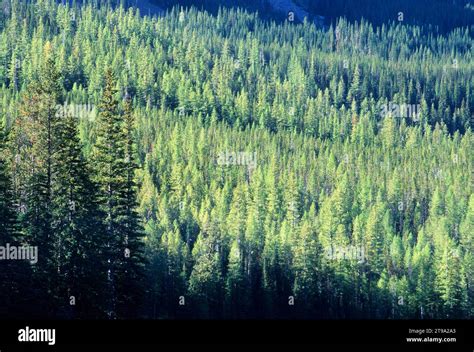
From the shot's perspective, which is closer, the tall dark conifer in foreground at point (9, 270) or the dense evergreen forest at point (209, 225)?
the tall dark conifer in foreground at point (9, 270)

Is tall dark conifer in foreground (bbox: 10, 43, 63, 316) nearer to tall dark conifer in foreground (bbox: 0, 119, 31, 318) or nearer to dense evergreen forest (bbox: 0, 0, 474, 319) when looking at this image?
dense evergreen forest (bbox: 0, 0, 474, 319)

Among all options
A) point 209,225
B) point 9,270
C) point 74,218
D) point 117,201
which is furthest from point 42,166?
point 209,225

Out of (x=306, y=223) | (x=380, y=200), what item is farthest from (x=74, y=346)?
(x=380, y=200)

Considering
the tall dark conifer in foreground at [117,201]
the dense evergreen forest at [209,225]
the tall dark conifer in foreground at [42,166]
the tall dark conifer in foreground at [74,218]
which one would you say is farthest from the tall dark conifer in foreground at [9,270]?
the tall dark conifer in foreground at [117,201]

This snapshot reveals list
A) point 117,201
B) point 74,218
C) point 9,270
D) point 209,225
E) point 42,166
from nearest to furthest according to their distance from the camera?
1. point 9,270
2. point 42,166
3. point 74,218
4. point 117,201
5. point 209,225

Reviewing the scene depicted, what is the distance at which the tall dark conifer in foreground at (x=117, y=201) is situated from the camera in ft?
228

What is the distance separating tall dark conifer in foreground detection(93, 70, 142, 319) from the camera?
6956 centimetres

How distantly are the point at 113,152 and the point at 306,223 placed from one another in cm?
4937

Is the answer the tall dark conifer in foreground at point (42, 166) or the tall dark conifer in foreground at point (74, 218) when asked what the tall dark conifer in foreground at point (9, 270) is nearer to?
the tall dark conifer in foreground at point (42, 166)

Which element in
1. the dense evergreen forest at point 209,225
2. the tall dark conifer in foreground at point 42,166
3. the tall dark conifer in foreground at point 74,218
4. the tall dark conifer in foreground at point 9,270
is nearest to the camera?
the tall dark conifer in foreground at point 9,270

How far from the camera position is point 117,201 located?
232 feet

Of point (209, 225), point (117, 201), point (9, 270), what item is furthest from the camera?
point (209, 225)

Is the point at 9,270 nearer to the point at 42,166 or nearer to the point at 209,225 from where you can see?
the point at 42,166

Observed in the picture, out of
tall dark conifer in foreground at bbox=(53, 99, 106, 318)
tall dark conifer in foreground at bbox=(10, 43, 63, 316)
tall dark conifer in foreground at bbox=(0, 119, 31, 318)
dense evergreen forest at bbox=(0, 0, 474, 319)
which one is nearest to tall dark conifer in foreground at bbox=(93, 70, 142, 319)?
dense evergreen forest at bbox=(0, 0, 474, 319)
